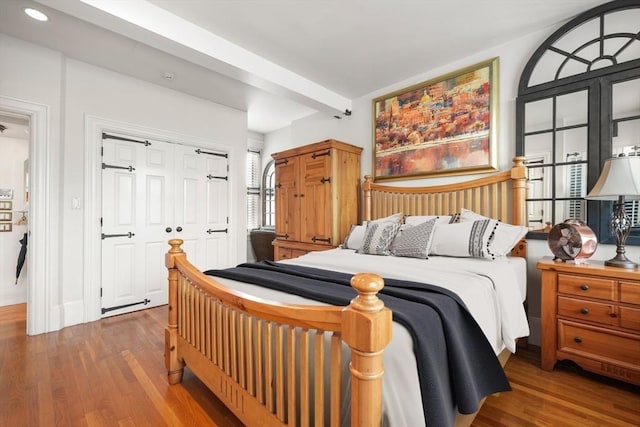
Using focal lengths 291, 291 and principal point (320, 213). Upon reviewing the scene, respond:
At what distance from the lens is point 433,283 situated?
1.53m

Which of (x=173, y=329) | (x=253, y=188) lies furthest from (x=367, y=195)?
(x=253, y=188)

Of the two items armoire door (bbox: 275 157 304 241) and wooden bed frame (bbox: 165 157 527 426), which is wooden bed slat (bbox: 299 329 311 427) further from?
armoire door (bbox: 275 157 304 241)

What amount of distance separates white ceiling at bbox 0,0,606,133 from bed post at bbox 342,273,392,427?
88.1 inches

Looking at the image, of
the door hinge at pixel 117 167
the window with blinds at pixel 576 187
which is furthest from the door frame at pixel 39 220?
the window with blinds at pixel 576 187

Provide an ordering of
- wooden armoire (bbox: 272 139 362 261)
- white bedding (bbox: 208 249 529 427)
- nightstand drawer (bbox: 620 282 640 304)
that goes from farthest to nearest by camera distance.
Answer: wooden armoire (bbox: 272 139 362 261), nightstand drawer (bbox: 620 282 640 304), white bedding (bbox: 208 249 529 427)

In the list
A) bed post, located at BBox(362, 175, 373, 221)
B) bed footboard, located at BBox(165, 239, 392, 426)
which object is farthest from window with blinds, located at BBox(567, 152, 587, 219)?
bed footboard, located at BBox(165, 239, 392, 426)

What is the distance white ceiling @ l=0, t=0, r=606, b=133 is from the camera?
7.04ft

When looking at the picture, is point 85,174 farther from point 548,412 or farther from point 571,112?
point 571,112

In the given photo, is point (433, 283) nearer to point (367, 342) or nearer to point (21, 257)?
point (367, 342)

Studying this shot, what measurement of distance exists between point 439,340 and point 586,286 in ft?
5.04

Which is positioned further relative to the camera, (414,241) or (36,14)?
(414,241)

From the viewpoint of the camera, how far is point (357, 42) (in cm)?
265

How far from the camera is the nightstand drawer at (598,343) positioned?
175cm

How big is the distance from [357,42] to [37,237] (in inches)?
133
